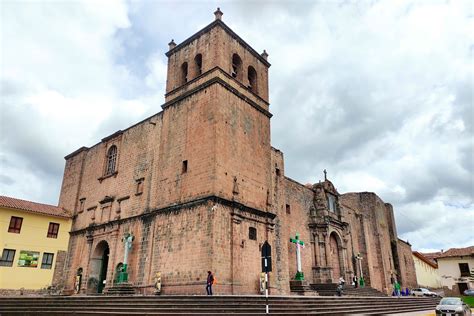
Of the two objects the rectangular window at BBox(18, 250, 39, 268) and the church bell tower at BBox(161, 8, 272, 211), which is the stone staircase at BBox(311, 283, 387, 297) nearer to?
the church bell tower at BBox(161, 8, 272, 211)

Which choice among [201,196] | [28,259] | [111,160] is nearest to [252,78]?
[201,196]

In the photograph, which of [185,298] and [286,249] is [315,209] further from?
[185,298]

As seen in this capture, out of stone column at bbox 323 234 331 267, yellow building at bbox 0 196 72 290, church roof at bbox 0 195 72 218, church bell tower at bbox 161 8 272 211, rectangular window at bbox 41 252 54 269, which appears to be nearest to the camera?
church bell tower at bbox 161 8 272 211

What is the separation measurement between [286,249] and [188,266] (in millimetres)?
7297

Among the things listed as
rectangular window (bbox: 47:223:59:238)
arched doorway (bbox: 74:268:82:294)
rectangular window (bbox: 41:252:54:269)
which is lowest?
arched doorway (bbox: 74:268:82:294)

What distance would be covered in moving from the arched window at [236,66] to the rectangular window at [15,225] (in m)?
16.4

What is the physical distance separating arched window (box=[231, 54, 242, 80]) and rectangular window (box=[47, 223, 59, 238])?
15772 mm

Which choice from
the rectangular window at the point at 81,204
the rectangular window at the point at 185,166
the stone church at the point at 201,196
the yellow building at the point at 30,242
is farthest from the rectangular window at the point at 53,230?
the rectangular window at the point at 185,166

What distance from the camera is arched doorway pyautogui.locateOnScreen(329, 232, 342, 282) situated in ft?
86.6

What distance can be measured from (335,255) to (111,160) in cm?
1776

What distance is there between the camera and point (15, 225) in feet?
75.4

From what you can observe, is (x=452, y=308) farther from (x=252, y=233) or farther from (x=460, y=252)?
(x=460, y=252)

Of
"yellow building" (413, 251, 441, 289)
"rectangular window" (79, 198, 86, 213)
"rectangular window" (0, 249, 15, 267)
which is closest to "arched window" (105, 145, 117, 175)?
"rectangular window" (79, 198, 86, 213)

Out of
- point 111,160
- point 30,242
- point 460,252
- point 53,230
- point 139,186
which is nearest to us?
point 139,186
